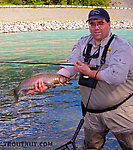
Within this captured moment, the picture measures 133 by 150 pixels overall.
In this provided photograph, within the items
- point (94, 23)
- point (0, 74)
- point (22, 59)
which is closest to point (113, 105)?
point (94, 23)

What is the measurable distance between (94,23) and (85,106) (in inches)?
44.4

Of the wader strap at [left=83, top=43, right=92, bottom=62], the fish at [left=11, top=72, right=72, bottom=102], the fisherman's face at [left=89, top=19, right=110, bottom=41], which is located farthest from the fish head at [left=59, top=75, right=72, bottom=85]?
the fisherman's face at [left=89, top=19, right=110, bottom=41]

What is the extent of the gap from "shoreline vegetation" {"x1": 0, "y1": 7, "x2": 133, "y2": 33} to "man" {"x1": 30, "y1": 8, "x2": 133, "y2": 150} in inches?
1608

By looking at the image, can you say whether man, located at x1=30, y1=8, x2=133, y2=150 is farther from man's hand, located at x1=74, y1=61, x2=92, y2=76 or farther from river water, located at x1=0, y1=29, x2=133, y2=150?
river water, located at x1=0, y1=29, x2=133, y2=150

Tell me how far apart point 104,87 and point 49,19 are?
60218 millimetres

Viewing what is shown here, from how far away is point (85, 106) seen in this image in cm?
381

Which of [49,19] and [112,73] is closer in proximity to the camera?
[112,73]

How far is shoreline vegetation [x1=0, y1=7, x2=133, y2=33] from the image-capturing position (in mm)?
47969

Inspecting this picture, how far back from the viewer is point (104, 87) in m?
3.45

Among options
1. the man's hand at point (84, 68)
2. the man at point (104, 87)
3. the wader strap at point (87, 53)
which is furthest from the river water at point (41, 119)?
the man's hand at point (84, 68)

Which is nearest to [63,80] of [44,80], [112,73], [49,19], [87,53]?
[44,80]

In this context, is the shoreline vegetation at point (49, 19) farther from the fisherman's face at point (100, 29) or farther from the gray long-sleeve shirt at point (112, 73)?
the fisherman's face at point (100, 29)

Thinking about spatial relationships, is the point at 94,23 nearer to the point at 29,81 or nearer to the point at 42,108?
the point at 29,81

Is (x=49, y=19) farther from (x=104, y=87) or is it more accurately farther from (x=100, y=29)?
(x=104, y=87)
